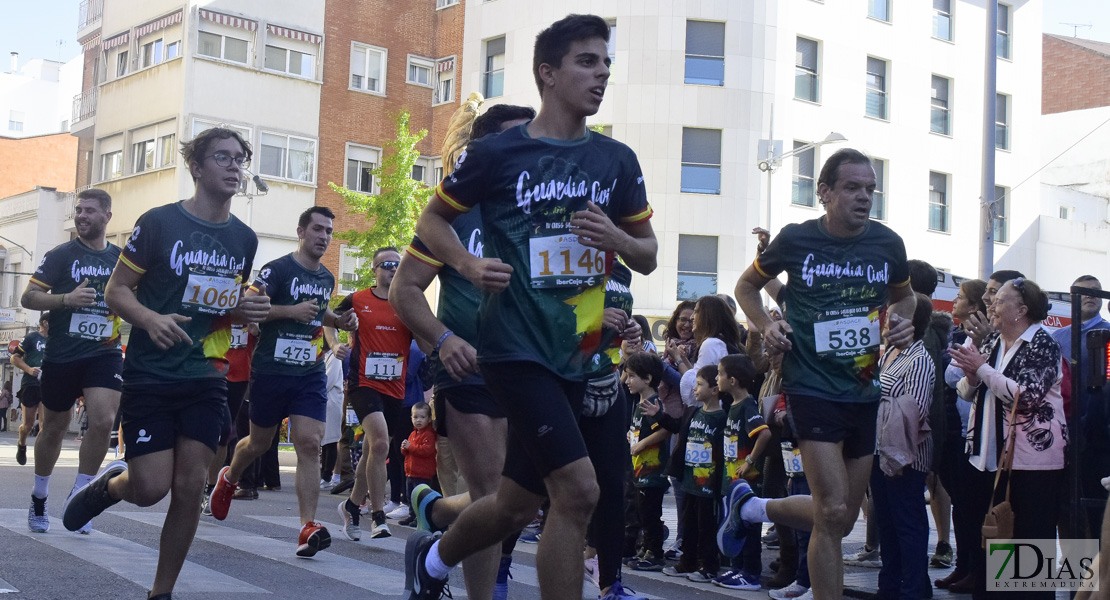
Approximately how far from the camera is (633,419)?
10664 millimetres

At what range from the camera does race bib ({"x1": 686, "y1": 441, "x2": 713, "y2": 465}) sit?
868 centimetres

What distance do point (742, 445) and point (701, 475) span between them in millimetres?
429

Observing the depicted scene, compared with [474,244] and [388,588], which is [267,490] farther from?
[474,244]

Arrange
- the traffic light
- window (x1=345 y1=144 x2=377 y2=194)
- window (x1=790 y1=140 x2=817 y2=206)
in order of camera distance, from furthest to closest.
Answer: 1. window (x1=345 y1=144 x2=377 y2=194)
2. window (x1=790 y1=140 x2=817 y2=206)
3. the traffic light

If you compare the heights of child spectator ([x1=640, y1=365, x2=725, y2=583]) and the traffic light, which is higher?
the traffic light

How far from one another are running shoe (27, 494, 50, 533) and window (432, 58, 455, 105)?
31.9m

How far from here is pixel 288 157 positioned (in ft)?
123

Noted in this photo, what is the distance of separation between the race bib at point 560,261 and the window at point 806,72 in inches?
1235

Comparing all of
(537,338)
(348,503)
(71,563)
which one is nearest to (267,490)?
(348,503)

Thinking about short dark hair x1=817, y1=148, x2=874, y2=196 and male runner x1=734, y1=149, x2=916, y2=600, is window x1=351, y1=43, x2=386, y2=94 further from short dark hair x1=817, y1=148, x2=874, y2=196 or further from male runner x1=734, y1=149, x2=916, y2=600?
male runner x1=734, y1=149, x2=916, y2=600

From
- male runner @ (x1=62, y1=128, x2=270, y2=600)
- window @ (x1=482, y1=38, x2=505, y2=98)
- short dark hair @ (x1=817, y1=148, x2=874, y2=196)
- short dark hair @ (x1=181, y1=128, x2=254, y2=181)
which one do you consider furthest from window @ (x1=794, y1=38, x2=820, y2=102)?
male runner @ (x1=62, y1=128, x2=270, y2=600)

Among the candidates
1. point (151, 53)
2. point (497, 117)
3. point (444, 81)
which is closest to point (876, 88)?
point (444, 81)

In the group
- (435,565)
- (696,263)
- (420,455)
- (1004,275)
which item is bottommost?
(435,565)

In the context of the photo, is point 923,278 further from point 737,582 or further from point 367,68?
point 367,68
